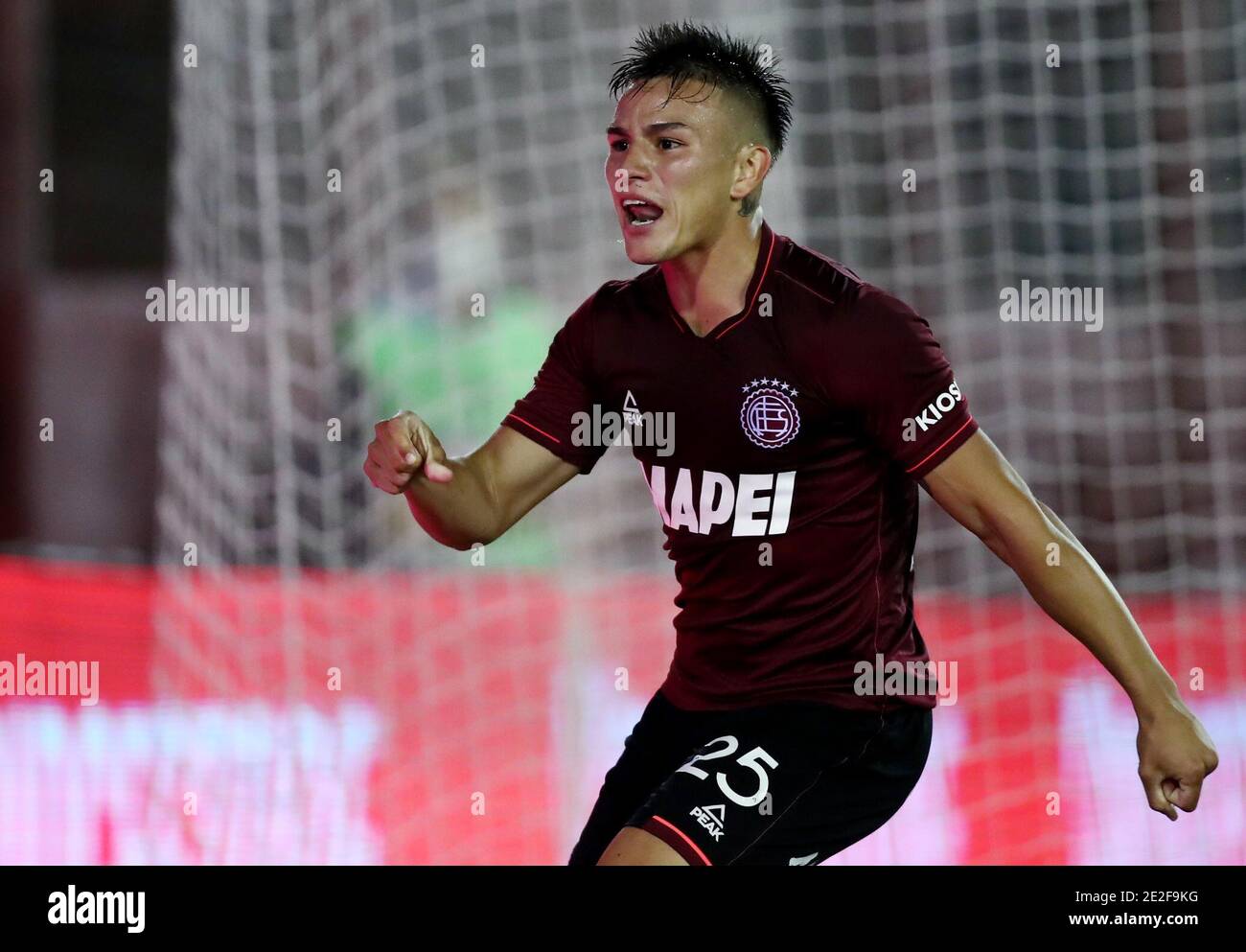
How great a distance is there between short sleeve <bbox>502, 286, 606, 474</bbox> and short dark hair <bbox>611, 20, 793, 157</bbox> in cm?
44

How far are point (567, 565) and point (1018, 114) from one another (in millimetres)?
4369

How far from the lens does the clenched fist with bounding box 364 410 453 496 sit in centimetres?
256

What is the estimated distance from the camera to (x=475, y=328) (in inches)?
296

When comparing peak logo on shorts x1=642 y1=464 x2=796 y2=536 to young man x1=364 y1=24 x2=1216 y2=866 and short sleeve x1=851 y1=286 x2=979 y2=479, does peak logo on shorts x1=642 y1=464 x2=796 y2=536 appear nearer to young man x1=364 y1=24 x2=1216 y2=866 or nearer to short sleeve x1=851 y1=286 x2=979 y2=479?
young man x1=364 y1=24 x2=1216 y2=866

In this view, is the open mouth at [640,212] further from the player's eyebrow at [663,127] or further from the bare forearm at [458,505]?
the bare forearm at [458,505]

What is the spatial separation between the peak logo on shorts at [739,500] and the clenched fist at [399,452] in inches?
18.3

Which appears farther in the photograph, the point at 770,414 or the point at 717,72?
the point at 717,72

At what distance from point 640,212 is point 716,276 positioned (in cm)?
19

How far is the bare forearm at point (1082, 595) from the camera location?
2508 mm
